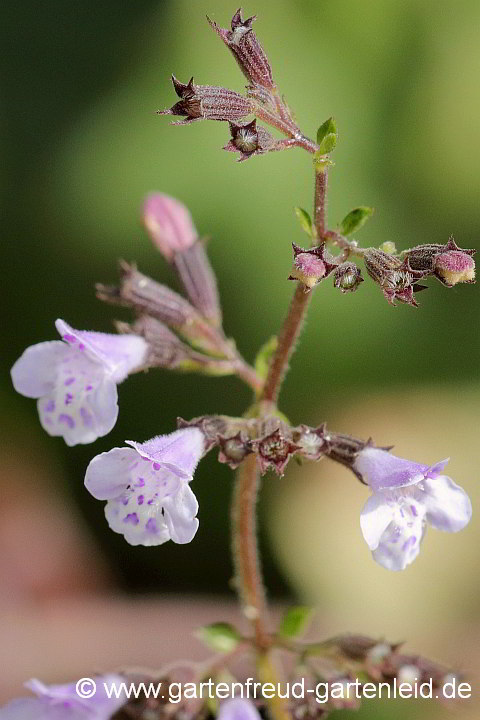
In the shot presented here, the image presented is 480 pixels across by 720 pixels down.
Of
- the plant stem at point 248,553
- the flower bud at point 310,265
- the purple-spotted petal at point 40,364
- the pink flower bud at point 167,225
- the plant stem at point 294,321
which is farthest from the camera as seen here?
the pink flower bud at point 167,225

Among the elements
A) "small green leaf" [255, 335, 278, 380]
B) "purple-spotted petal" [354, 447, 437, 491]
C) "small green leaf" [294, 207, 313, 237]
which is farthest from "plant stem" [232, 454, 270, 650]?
"small green leaf" [294, 207, 313, 237]

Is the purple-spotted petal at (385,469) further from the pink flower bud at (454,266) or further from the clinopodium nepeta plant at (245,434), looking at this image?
the pink flower bud at (454,266)

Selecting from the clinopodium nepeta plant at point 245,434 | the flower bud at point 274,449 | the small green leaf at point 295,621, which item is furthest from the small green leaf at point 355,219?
the small green leaf at point 295,621

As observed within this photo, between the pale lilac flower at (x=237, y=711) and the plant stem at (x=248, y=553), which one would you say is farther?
the plant stem at (x=248, y=553)

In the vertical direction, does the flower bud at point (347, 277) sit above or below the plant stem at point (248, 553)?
above

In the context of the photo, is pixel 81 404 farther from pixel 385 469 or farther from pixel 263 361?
pixel 385 469

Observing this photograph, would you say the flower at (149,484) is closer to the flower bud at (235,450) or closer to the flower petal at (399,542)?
the flower bud at (235,450)

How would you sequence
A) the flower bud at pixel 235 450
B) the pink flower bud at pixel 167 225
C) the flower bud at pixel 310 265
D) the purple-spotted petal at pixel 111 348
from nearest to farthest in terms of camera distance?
the flower bud at pixel 310 265 < the flower bud at pixel 235 450 < the purple-spotted petal at pixel 111 348 < the pink flower bud at pixel 167 225

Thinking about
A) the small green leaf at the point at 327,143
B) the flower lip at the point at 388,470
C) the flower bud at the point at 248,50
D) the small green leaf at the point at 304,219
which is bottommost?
the flower lip at the point at 388,470
